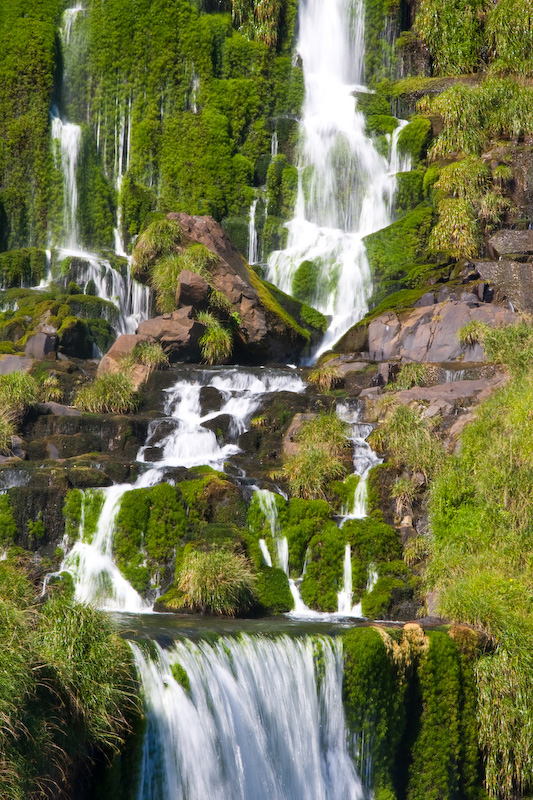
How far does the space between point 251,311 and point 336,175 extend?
9425mm

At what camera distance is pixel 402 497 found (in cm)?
1656

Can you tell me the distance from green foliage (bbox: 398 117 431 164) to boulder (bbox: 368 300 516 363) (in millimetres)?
10572

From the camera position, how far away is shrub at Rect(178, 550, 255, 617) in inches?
536

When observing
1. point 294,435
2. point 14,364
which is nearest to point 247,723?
point 294,435

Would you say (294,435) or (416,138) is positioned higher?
(416,138)

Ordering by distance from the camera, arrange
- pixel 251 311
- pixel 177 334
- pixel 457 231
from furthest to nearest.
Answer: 1. pixel 457 231
2. pixel 251 311
3. pixel 177 334

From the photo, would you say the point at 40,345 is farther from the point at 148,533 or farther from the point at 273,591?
the point at 273,591

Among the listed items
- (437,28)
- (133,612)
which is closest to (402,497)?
(133,612)

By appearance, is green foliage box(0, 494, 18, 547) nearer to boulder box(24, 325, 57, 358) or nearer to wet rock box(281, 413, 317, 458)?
wet rock box(281, 413, 317, 458)

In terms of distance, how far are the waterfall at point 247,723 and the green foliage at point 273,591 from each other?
11.1 feet

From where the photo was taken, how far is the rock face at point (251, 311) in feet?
81.8

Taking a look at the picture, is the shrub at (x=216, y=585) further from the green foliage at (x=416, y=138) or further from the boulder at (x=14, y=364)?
the green foliage at (x=416, y=138)

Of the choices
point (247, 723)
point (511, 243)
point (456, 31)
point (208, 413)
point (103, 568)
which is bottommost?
point (247, 723)

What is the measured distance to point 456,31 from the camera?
111ft
